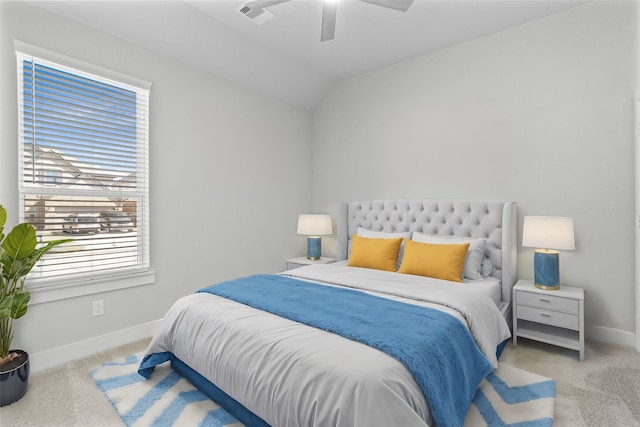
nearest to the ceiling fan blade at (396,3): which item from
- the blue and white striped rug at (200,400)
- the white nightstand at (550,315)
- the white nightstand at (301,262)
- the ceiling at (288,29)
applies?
the ceiling at (288,29)

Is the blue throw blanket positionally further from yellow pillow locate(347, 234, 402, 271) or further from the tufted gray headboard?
the tufted gray headboard

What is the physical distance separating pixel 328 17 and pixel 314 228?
2.41m

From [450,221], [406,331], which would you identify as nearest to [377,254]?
[450,221]

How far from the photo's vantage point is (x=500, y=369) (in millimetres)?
2322

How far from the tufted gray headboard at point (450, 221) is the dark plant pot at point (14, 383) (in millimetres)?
2968

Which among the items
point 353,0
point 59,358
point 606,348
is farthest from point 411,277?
point 59,358

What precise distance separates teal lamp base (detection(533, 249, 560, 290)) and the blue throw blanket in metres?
1.22

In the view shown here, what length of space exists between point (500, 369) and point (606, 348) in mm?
1071

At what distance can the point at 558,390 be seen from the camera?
81.6 inches

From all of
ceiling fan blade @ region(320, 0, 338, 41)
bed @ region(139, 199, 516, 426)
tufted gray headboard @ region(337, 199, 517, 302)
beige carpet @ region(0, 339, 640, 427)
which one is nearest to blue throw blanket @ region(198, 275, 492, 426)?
bed @ region(139, 199, 516, 426)

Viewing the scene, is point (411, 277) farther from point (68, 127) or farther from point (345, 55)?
point (68, 127)

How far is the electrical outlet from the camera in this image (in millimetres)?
2652

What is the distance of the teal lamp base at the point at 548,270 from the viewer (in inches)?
105

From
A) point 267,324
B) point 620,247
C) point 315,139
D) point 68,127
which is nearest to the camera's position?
point 267,324
